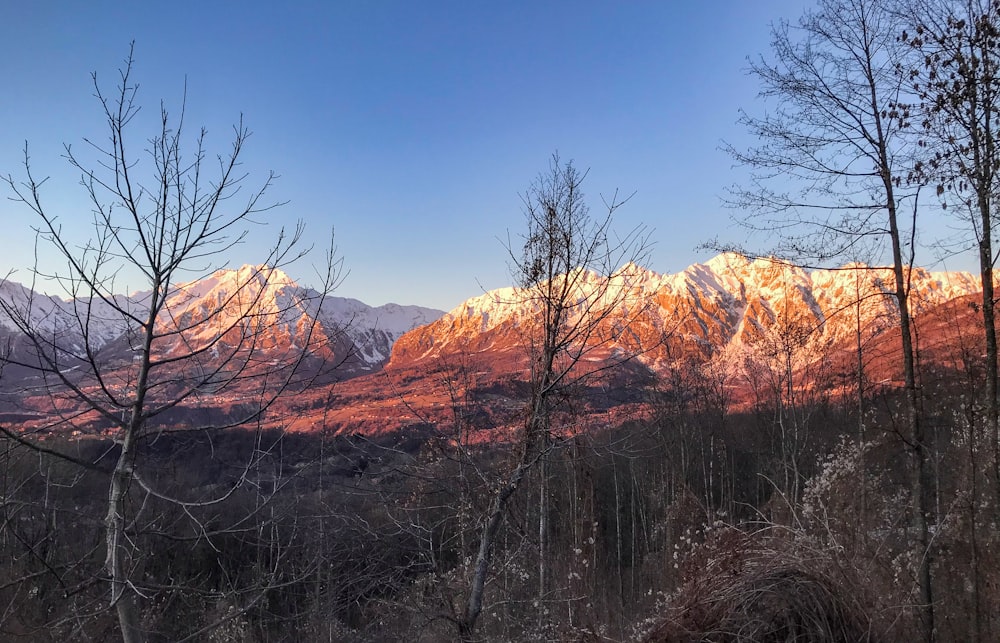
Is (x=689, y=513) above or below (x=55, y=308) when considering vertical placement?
below

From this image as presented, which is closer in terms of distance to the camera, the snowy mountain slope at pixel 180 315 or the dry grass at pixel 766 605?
the dry grass at pixel 766 605

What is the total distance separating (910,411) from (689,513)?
11.7 metres

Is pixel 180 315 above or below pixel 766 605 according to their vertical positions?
above

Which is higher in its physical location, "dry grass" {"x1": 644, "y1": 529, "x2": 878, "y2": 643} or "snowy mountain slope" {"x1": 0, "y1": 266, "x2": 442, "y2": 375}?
"snowy mountain slope" {"x1": 0, "y1": 266, "x2": 442, "y2": 375}

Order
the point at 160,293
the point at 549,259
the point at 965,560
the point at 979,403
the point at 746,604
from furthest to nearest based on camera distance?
the point at 965,560 < the point at 979,403 < the point at 549,259 < the point at 160,293 < the point at 746,604

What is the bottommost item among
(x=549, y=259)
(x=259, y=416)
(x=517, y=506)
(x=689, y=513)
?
(x=689, y=513)

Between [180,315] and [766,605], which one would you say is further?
[180,315]

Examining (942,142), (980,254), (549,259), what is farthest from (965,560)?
(549,259)

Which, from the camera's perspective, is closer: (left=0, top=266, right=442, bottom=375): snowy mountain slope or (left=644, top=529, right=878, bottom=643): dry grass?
(left=644, top=529, right=878, bottom=643): dry grass

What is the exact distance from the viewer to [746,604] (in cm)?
285

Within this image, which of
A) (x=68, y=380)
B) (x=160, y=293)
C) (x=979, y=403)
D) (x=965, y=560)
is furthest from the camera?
(x=965, y=560)

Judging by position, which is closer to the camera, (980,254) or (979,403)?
(980,254)

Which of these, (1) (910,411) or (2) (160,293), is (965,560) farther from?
A: (2) (160,293)

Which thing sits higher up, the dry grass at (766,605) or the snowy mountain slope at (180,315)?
the snowy mountain slope at (180,315)
